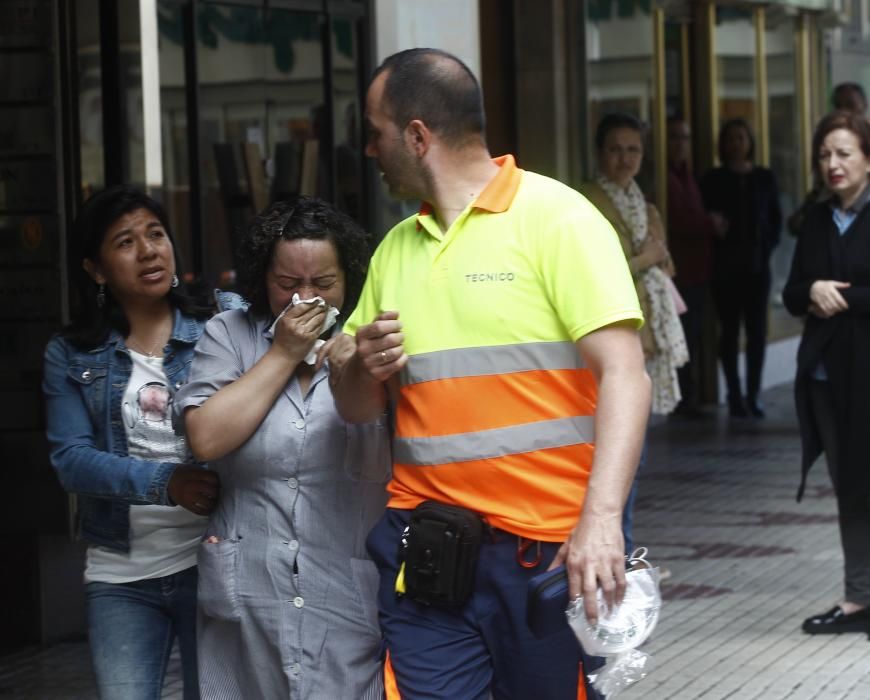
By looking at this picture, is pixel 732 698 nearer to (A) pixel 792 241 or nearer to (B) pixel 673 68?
(B) pixel 673 68

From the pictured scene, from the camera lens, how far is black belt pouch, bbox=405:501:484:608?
3.52 meters

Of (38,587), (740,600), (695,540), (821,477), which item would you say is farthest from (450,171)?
(821,477)

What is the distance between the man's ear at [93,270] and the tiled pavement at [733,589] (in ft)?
7.90

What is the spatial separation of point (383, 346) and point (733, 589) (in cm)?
496

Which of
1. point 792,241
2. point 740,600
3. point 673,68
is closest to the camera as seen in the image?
point 740,600

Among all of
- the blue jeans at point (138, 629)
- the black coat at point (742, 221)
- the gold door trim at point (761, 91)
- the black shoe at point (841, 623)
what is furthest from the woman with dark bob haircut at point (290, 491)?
the gold door trim at point (761, 91)

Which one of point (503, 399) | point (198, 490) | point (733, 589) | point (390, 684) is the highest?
point (503, 399)

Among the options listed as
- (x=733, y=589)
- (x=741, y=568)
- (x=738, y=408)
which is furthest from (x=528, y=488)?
(x=738, y=408)

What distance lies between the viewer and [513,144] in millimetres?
12375

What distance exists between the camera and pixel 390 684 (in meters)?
3.66

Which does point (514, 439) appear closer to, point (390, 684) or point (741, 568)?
point (390, 684)

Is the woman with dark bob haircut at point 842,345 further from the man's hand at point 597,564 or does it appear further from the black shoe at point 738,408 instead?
the black shoe at point 738,408

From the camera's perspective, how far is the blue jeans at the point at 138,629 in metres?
4.20

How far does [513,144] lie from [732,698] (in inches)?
263
